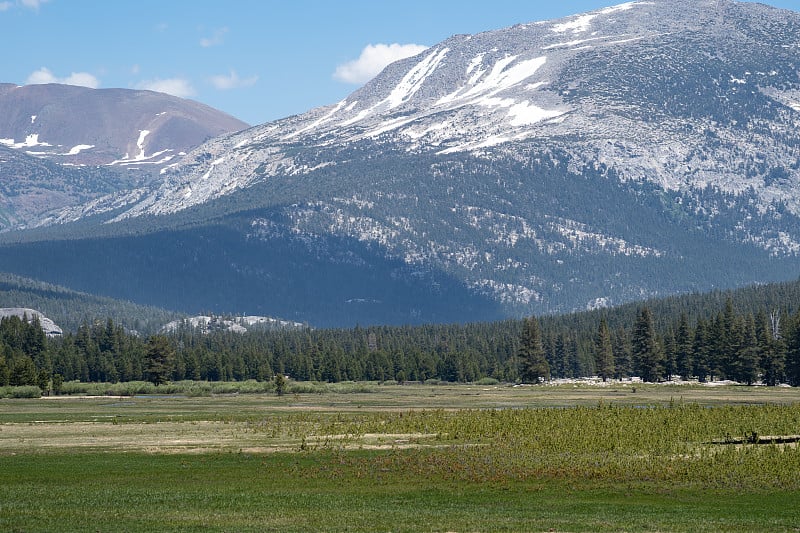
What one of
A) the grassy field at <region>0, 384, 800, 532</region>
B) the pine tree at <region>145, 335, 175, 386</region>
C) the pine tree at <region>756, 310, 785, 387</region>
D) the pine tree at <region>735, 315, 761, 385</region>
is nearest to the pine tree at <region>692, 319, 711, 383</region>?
the pine tree at <region>735, 315, 761, 385</region>

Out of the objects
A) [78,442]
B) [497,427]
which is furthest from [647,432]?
[78,442]

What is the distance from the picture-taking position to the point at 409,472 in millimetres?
68938

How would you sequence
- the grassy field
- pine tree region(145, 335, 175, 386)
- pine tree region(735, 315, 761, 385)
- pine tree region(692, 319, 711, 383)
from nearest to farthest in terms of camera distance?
1. the grassy field
2. pine tree region(735, 315, 761, 385)
3. pine tree region(145, 335, 175, 386)
4. pine tree region(692, 319, 711, 383)

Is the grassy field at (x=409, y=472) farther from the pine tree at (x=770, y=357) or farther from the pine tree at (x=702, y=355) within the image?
the pine tree at (x=702, y=355)

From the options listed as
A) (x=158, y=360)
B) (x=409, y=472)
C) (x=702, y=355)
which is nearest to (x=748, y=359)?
(x=702, y=355)

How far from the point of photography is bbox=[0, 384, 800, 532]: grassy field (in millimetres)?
54094

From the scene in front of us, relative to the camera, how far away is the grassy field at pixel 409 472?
177 feet

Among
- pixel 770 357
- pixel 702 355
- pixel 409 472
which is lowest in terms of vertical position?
pixel 409 472

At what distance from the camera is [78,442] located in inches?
3337

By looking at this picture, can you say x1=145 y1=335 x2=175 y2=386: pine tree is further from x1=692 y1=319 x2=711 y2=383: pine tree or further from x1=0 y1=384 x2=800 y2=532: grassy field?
x1=0 y1=384 x2=800 y2=532: grassy field

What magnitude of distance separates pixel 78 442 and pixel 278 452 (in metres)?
14.5

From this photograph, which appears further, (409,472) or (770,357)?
(770,357)

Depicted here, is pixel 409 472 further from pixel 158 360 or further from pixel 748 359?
pixel 158 360

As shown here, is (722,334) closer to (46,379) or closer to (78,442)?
(46,379)
